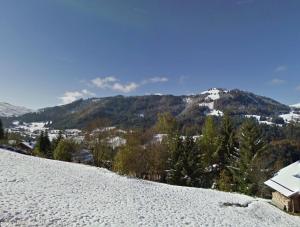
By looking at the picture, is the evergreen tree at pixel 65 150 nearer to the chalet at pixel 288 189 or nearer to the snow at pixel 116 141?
the snow at pixel 116 141

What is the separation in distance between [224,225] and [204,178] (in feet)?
134

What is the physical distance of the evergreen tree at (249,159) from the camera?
49.9 meters

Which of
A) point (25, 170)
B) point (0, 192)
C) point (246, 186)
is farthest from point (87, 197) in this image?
point (246, 186)

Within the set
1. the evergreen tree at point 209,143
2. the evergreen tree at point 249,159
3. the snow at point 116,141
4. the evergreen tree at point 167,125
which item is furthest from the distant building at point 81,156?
the evergreen tree at point 249,159

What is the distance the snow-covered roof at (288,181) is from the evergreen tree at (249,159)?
6.44m

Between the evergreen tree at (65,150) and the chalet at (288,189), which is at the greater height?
the evergreen tree at (65,150)

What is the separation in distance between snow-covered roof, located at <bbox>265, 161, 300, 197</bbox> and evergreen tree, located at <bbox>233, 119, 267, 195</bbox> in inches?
254

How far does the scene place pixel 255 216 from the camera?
30.8 meters

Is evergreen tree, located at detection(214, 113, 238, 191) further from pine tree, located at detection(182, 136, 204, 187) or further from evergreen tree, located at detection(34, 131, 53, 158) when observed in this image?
evergreen tree, located at detection(34, 131, 53, 158)

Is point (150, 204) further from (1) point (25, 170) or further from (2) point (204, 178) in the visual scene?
(2) point (204, 178)

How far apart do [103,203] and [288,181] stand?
2599 cm

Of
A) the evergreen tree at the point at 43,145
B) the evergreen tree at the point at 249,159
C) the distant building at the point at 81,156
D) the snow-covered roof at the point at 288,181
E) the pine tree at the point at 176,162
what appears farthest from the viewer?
the evergreen tree at the point at 43,145

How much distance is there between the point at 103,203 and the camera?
2523 centimetres

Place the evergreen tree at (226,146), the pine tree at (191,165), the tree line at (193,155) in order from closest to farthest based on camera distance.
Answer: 1. the tree line at (193,155)
2. the pine tree at (191,165)
3. the evergreen tree at (226,146)
